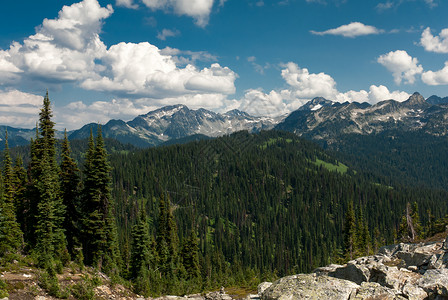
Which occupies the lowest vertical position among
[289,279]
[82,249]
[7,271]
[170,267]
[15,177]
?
[170,267]

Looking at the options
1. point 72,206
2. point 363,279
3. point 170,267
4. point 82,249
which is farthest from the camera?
point 170,267

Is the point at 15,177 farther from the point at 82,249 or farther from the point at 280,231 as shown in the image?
the point at 280,231

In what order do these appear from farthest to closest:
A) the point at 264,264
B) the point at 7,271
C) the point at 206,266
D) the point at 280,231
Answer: the point at 280,231 < the point at 264,264 < the point at 206,266 < the point at 7,271

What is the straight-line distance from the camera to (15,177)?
173 feet

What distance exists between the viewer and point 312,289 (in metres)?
15.7

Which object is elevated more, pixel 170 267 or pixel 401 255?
pixel 401 255

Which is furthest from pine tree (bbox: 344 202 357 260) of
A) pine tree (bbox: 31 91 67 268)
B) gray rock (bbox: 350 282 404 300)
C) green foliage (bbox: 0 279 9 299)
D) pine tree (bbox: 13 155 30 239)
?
green foliage (bbox: 0 279 9 299)

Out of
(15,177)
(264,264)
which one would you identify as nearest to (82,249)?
(15,177)

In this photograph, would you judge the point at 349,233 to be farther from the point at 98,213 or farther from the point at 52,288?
the point at 52,288

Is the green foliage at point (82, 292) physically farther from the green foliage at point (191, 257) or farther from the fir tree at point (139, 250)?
the green foliage at point (191, 257)

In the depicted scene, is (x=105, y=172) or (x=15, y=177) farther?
(x=15, y=177)

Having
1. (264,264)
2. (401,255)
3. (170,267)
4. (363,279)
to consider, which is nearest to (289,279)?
(363,279)

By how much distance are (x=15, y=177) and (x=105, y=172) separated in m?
27.6

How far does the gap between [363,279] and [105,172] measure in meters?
32.9
